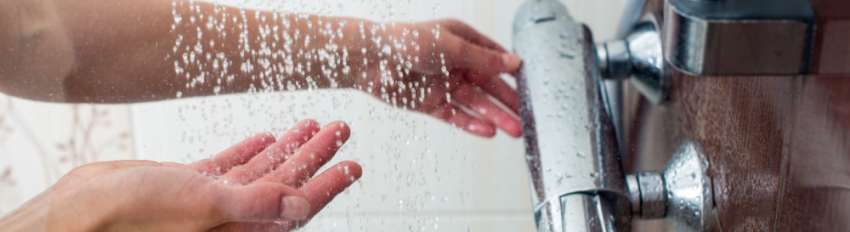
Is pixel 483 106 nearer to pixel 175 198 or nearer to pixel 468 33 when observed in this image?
pixel 468 33

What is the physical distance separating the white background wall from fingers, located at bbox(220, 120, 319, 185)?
2cm

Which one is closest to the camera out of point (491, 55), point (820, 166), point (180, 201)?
point (820, 166)

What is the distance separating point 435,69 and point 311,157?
4.2 inches

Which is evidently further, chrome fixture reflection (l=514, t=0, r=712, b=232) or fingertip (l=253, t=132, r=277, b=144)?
fingertip (l=253, t=132, r=277, b=144)

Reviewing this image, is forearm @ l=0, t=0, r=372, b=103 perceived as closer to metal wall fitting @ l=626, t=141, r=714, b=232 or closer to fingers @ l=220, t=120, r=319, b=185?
fingers @ l=220, t=120, r=319, b=185

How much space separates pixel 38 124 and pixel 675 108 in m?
0.38

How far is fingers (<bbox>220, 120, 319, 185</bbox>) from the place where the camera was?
1.09ft

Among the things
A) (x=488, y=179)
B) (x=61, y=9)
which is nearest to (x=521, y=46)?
(x=488, y=179)

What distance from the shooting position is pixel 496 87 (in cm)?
41

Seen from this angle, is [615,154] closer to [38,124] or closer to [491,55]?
[491,55]

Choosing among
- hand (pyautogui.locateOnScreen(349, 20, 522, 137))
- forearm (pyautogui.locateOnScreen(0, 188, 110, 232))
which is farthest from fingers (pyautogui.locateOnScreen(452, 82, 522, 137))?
forearm (pyautogui.locateOnScreen(0, 188, 110, 232))

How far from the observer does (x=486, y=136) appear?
0.44 meters

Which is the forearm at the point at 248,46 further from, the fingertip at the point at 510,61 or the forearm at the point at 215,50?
the fingertip at the point at 510,61

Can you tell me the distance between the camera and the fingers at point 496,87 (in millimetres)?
401
